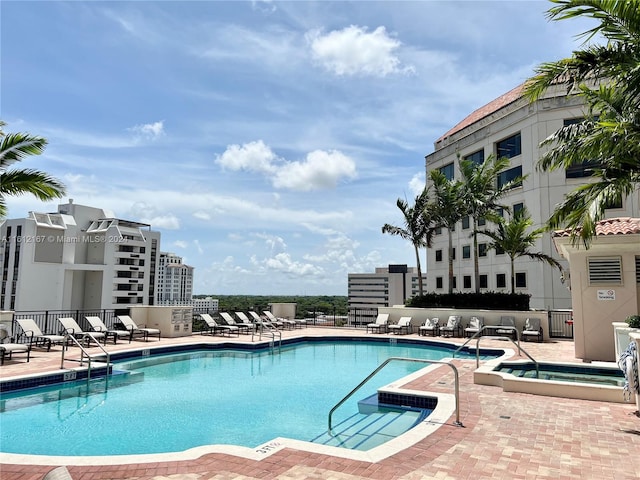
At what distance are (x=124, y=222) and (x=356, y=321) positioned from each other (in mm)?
71489

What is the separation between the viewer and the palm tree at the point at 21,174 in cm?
1012

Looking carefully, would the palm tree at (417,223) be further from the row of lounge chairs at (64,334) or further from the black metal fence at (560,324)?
the row of lounge chairs at (64,334)

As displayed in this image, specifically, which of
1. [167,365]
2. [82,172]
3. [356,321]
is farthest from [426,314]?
[82,172]

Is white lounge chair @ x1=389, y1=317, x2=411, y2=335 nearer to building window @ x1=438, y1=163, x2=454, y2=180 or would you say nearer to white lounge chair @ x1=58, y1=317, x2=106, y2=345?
white lounge chair @ x1=58, y1=317, x2=106, y2=345

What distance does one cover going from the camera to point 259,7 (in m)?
10.7

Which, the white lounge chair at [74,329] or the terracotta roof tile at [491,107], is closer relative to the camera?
the white lounge chair at [74,329]

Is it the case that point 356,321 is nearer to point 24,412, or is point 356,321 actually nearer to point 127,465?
point 24,412

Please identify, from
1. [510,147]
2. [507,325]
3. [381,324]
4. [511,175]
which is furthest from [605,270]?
[510,147]

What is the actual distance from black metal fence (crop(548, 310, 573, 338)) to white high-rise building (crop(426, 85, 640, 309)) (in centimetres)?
768

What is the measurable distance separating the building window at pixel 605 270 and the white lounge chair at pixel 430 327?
7915mm

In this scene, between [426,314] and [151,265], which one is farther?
[151,265]

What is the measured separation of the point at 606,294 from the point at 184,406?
35.5ft

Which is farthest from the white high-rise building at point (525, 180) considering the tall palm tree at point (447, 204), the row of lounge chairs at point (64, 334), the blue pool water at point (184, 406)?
the row of lounge chairs at point (64, 334)

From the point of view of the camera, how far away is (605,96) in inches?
343
